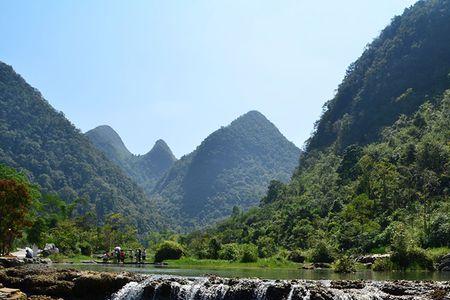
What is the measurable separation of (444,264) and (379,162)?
39.0 meters

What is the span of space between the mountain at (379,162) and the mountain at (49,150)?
58535 millimetres

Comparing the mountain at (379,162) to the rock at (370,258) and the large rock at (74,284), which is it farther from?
the large rock at (74,284)

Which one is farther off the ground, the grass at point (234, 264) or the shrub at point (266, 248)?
the shrub at point (266, 248)

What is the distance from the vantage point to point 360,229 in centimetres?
6116

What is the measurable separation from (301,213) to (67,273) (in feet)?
207

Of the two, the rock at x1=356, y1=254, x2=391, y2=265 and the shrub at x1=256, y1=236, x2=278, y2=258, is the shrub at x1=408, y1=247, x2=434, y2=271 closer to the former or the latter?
the rock at x1=356, y1=254, x2=391, y2=265

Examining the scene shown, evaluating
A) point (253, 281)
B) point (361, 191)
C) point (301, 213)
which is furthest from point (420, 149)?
point (253, 281)

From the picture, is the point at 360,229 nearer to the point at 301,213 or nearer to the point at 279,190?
the point at 301,213

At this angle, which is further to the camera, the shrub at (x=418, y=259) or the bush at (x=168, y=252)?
the bush at (x=168, y=252)

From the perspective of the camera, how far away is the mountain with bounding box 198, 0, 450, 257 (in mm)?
60844

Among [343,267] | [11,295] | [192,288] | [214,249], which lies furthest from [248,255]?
[11,295]

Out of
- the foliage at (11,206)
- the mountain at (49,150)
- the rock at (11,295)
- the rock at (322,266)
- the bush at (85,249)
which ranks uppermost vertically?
the mountain at (49,150)

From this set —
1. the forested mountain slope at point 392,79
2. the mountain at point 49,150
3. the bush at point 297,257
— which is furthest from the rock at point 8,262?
the mountain at point 49,150

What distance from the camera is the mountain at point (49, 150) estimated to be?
477 ft
